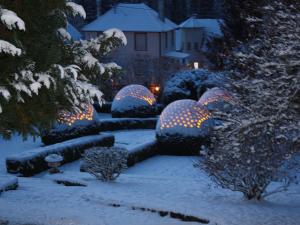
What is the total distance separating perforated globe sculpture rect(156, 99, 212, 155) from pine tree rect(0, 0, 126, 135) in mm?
7757

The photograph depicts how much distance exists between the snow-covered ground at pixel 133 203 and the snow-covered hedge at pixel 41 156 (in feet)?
4.72

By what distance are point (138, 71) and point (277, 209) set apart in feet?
71.9

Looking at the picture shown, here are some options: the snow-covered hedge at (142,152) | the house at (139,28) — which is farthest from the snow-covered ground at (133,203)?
the house at (139,28)

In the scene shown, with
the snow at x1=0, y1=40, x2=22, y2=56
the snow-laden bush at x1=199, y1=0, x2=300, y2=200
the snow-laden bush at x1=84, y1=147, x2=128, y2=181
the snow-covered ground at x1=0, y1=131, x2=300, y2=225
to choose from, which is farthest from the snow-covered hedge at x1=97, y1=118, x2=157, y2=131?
the snow at x1=0, y1=40, x2=22, y2=56

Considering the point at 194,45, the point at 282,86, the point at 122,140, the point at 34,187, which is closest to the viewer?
the point at 282,86

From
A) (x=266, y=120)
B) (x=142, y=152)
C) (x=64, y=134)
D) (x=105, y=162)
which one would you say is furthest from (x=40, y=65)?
(x=64, y=134)

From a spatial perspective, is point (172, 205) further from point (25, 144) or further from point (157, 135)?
point (25, 144)

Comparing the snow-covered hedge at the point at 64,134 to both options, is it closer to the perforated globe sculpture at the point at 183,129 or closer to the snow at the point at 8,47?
the perforated globe sculpture at the point at 183,129

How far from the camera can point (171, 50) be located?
4147 centimetres

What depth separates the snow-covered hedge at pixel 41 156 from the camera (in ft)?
38.9

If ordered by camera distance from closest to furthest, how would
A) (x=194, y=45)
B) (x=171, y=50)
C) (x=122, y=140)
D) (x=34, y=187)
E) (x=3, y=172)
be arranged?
(x=34, y=187)
(x=3, y=172)
(x=122, y=140)
(x=171, y=50)
(x=194, y=45)

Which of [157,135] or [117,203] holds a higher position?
[117,203]

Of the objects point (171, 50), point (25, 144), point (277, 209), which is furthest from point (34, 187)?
point (171, 50)

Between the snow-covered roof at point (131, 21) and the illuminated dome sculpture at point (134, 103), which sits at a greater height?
the snow-covered roof at point (131, 21)
